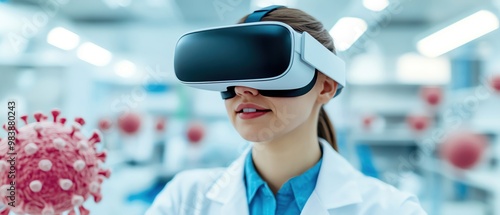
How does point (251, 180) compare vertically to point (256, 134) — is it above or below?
below

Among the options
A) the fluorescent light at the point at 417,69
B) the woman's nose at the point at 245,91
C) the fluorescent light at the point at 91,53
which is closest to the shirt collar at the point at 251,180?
the woman's nose at the point at 245,91

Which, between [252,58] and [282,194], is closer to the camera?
[252,58]

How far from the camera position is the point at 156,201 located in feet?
2.68

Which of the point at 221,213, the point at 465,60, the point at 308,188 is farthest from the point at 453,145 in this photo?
the point at 465,60

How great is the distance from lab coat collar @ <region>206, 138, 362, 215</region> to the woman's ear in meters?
0.13

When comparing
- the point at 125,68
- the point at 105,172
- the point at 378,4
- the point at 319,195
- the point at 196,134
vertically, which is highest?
the point at 378,4

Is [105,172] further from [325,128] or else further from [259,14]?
[325,128]

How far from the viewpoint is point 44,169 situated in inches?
19.4

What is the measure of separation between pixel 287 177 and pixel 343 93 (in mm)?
2335

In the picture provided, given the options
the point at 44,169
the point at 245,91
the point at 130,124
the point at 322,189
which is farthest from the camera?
the point at 130,124

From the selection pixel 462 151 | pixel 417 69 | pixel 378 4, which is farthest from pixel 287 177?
pixel 417 69

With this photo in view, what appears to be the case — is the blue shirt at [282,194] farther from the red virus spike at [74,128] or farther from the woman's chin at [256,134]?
the red virus spike at [74,128]

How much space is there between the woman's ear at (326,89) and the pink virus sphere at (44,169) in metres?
0.42

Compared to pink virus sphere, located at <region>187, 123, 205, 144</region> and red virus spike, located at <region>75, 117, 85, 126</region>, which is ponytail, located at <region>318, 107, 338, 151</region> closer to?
red virus spike, located at <region>75, 117, 85, 126</region>
